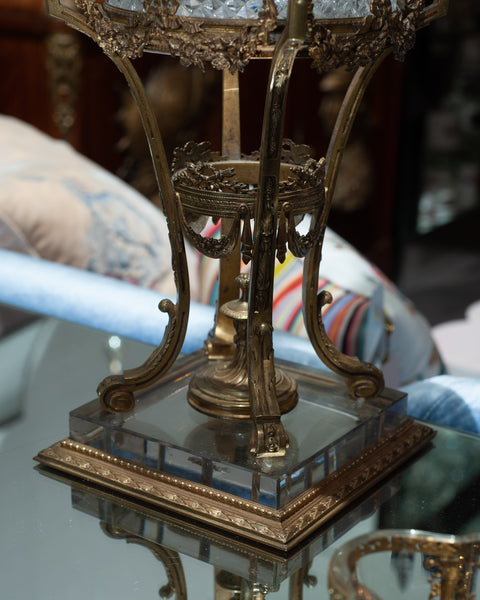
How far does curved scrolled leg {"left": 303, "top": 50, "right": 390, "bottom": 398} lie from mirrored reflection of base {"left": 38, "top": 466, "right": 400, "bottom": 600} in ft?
0.32

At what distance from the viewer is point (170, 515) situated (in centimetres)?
62

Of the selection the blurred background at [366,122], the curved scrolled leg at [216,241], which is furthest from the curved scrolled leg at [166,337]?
the blurred background at [366,122]

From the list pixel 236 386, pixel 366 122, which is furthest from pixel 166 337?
pixel 366 122

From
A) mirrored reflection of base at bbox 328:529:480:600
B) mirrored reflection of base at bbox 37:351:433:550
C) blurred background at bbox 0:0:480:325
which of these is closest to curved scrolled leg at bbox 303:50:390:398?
mirrored reflection of base at bbox 37:351:433:550

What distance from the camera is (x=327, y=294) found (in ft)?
2.33

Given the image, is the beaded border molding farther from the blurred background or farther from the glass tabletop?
the blurred background

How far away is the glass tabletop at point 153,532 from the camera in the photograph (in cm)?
55

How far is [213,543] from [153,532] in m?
0.04

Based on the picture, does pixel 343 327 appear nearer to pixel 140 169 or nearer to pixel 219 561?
pixel 219 561

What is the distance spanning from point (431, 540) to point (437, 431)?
1.18 ft

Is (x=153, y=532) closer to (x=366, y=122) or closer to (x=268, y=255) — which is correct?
(x=268, y=255)

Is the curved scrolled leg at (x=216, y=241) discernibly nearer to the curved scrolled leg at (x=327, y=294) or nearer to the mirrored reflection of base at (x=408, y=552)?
the curved scrolled leg at (x=327, y=294)

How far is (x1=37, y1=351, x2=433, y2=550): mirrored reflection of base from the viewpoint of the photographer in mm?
603

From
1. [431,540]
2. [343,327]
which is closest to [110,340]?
[343,327]
